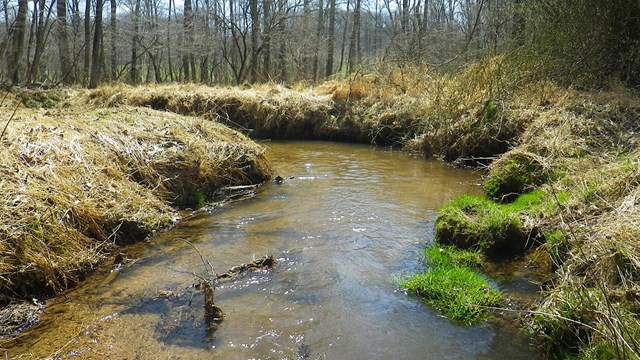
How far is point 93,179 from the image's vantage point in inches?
218

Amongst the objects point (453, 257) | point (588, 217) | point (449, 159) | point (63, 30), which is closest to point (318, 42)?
Answer: point (63, 30)

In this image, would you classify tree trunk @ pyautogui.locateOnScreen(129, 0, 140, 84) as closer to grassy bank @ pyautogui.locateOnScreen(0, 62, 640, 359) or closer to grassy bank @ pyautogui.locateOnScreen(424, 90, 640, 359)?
grassy bank @ pyautogui.locateOnScreen(0, 62, 640, 359)

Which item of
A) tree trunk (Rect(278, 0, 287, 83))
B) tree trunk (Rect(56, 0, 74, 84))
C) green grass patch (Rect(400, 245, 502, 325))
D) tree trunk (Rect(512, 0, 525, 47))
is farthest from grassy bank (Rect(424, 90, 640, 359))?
tree trunk (Rect(56, 0, 74, 84))

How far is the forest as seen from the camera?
11.7ft

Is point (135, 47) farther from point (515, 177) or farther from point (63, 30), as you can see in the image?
point (515, 177)

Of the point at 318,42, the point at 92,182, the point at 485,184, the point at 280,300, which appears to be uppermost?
the point at 318,42

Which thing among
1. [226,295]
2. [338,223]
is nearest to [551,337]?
[226,295]

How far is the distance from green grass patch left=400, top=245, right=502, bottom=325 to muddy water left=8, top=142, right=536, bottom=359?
0.13m

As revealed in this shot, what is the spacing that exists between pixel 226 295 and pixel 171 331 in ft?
2.24

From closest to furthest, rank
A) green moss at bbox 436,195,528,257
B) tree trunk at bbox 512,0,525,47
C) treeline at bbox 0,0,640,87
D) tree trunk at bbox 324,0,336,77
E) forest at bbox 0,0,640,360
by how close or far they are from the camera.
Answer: forest at bbox 0,0,640,360, green moss at bbox 436,195,528,257, treeline at bbox 0,0,640,87, tree trunk at bbox 512,0,525,47, tree trunk at bbox 324,0,336,77

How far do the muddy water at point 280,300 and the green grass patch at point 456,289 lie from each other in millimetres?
131

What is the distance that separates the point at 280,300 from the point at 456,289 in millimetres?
1566

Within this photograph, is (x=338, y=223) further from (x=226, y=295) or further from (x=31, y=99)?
(x=31, y=99)

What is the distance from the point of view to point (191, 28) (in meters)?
26.4
